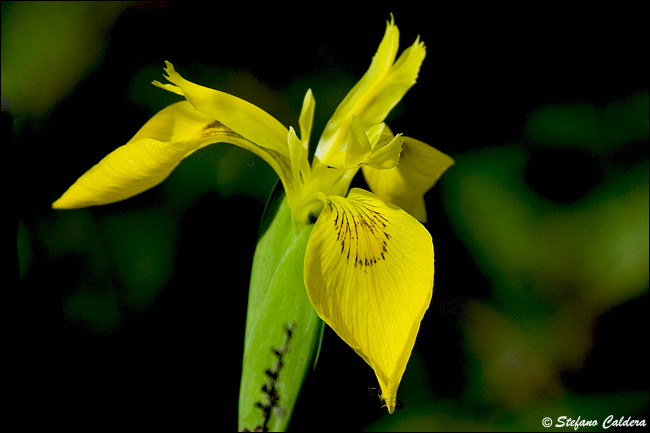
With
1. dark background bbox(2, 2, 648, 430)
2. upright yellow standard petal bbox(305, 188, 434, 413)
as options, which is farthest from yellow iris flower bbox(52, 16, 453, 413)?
dark background bbox(2, 2, 648, 430)

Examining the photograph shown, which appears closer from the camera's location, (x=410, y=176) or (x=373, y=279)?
(x=373, y=279)

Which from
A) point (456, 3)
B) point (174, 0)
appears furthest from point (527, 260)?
point (174, 0)

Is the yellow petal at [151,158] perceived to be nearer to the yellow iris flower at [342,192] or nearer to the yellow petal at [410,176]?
the yellow iris flower at [342,192]

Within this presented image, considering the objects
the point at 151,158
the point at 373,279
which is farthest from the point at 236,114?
the point at 373,279

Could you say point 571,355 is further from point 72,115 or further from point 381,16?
point 72,115

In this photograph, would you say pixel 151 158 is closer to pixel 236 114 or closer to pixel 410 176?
pixel 236 114

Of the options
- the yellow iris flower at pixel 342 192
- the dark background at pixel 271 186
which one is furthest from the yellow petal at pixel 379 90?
the dark background at pixel 271 186

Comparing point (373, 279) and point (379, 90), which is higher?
point (379, 90)
